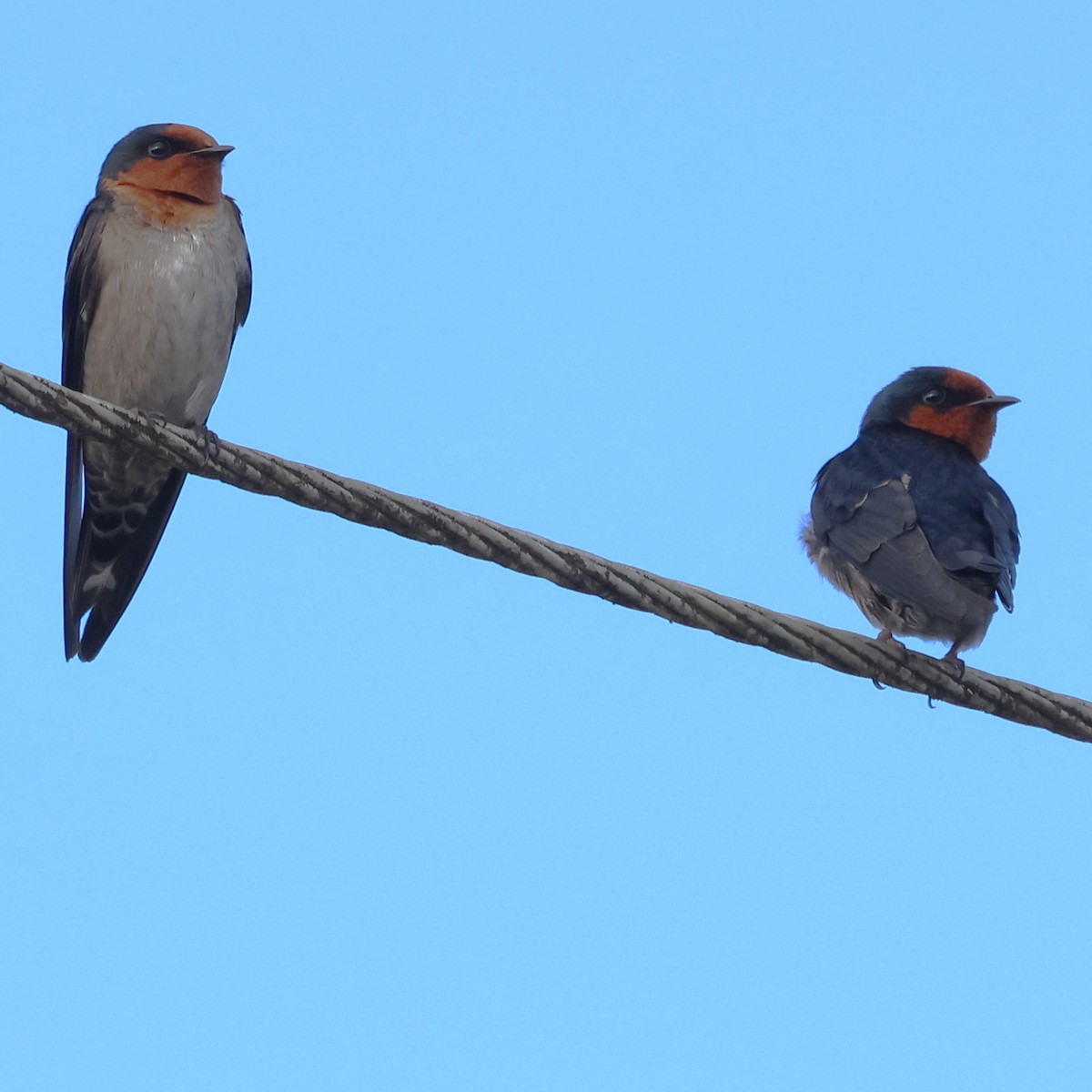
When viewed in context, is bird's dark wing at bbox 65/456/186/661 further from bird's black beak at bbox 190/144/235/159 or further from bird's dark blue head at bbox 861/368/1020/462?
bird's dark blue head at bbox 861/368/1020/462

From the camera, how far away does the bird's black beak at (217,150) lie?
264 inches

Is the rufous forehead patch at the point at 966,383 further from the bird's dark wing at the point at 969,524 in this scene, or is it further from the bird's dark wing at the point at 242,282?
the bird's dark wing at the point at 242,282

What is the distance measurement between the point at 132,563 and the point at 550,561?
2.95 metres

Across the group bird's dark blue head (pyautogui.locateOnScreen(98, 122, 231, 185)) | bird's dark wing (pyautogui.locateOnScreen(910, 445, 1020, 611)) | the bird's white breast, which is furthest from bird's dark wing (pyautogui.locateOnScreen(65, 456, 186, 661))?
bird's dark wing (pyautogui.locateOnScreen(910, 445, 1020, 611))

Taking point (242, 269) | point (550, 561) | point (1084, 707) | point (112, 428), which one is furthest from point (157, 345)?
point (1084, 707)

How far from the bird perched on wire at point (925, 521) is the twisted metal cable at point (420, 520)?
1.40 m

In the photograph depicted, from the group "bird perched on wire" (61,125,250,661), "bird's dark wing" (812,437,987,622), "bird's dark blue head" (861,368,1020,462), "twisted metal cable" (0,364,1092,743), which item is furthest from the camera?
"bird's dark blue head" (861,368,1020,462)

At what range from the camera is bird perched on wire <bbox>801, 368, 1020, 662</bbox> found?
5.64m

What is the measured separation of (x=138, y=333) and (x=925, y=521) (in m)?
2.96

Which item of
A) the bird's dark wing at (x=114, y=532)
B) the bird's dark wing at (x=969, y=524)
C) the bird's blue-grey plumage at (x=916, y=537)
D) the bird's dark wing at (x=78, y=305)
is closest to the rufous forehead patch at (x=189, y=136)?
the bird's dark wing at (x=78, y=305)

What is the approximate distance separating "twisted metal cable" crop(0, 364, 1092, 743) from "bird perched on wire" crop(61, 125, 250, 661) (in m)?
2.24

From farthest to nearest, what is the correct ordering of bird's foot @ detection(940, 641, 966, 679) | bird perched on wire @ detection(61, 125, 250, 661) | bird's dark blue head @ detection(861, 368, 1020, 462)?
bird's dark blue head @ detection(861, 368, 1020, 462) < bird perched on wire @ detection(61, 125, 250, 661) < bird's foot @ detection(940, 641, 966, 679)

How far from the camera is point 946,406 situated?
7.16 m

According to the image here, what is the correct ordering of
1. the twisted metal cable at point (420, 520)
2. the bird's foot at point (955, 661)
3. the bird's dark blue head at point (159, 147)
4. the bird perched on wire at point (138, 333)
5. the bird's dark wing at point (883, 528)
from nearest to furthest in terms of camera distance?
the twisted metal cable at point (420, 520) < the bird's foot at point (955, 661) < the bird's dark wing at point (883, 528) < the bird perched on wire at point (138, 333) < the bird's dark blue head at point (159, 147)
